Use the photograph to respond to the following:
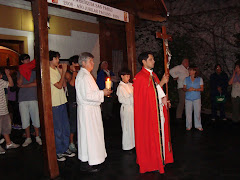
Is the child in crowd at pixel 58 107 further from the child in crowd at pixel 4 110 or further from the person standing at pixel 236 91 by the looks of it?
the person standing at pixel 236 91

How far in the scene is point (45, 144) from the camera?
13.8ft

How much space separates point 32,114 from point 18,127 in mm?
1984

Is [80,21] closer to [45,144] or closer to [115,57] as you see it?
[115,57]

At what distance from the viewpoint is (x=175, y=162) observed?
4.74 meters

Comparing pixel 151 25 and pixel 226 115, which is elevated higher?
pixel 151 25

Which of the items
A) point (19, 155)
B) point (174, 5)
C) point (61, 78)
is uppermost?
point (174, 5)

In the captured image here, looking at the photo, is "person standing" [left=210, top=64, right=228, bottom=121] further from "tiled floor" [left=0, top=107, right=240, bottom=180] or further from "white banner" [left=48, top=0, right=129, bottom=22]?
"white banner" [left=48, top=0, right=129, bottom=22]

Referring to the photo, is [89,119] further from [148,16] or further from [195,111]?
[148,16]

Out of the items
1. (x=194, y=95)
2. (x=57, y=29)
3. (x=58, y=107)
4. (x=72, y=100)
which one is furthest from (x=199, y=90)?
(x=57, y=29)

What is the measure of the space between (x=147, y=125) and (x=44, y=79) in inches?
68.5

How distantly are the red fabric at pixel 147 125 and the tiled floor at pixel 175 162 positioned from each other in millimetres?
201

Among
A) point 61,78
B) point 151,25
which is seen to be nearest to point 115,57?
point 151,25

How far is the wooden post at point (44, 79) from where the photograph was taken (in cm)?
402

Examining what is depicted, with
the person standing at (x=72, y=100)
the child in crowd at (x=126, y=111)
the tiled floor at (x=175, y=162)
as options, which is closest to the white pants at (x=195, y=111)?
the tiled floor at (x=175, y=162)
